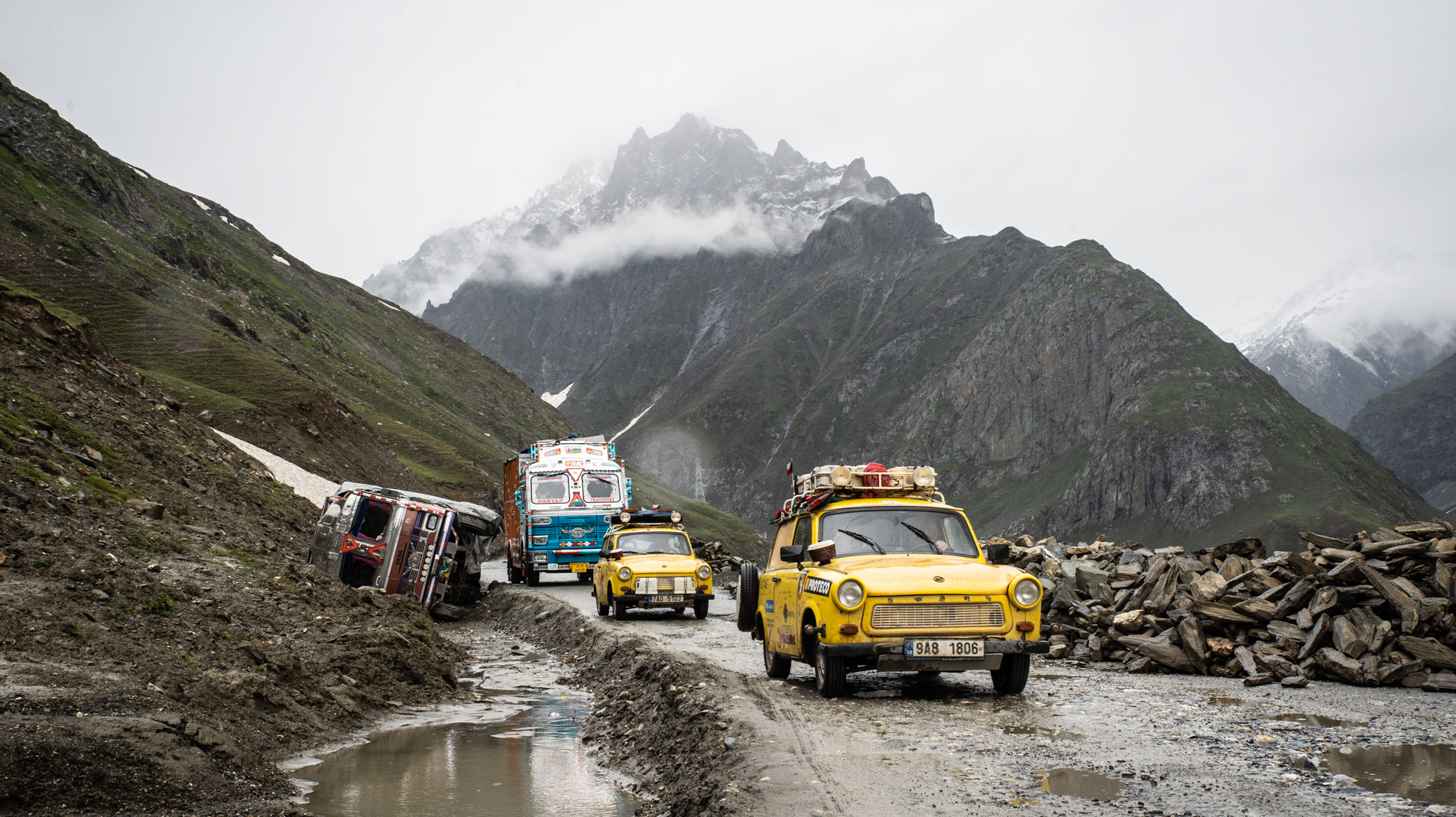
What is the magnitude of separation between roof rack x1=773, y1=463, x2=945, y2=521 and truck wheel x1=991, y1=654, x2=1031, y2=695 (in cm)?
209

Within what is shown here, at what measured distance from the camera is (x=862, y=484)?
11.6 metres

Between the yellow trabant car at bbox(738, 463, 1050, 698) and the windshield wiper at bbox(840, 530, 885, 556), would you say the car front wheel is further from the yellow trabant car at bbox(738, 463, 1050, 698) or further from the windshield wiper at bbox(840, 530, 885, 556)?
the windshield wiper at bbox(840, 530, 885, 556)

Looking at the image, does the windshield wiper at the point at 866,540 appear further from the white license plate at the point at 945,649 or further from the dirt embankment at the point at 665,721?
the dirt embankment at the point at 665,721

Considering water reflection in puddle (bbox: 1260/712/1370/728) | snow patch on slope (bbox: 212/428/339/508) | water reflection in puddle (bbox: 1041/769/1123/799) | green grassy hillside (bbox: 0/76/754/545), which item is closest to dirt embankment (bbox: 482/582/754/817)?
water reflection in puddle (bbox: 1041/769/1123/799)

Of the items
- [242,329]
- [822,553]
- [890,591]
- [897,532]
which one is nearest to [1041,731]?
[890,591]

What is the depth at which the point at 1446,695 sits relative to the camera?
977 cm

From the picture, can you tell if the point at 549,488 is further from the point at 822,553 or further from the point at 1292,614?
the point at 1292,614

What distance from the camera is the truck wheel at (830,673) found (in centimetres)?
970

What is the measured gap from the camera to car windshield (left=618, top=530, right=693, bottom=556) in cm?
2119

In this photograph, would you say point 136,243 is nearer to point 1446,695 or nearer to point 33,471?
point 33,471

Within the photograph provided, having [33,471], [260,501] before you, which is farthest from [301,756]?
[260,501]

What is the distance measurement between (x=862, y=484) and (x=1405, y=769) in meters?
5.95

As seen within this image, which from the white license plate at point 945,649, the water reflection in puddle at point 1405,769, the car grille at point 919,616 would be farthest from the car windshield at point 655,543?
the water reflection in puddle at point 1405,769

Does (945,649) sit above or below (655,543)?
below
